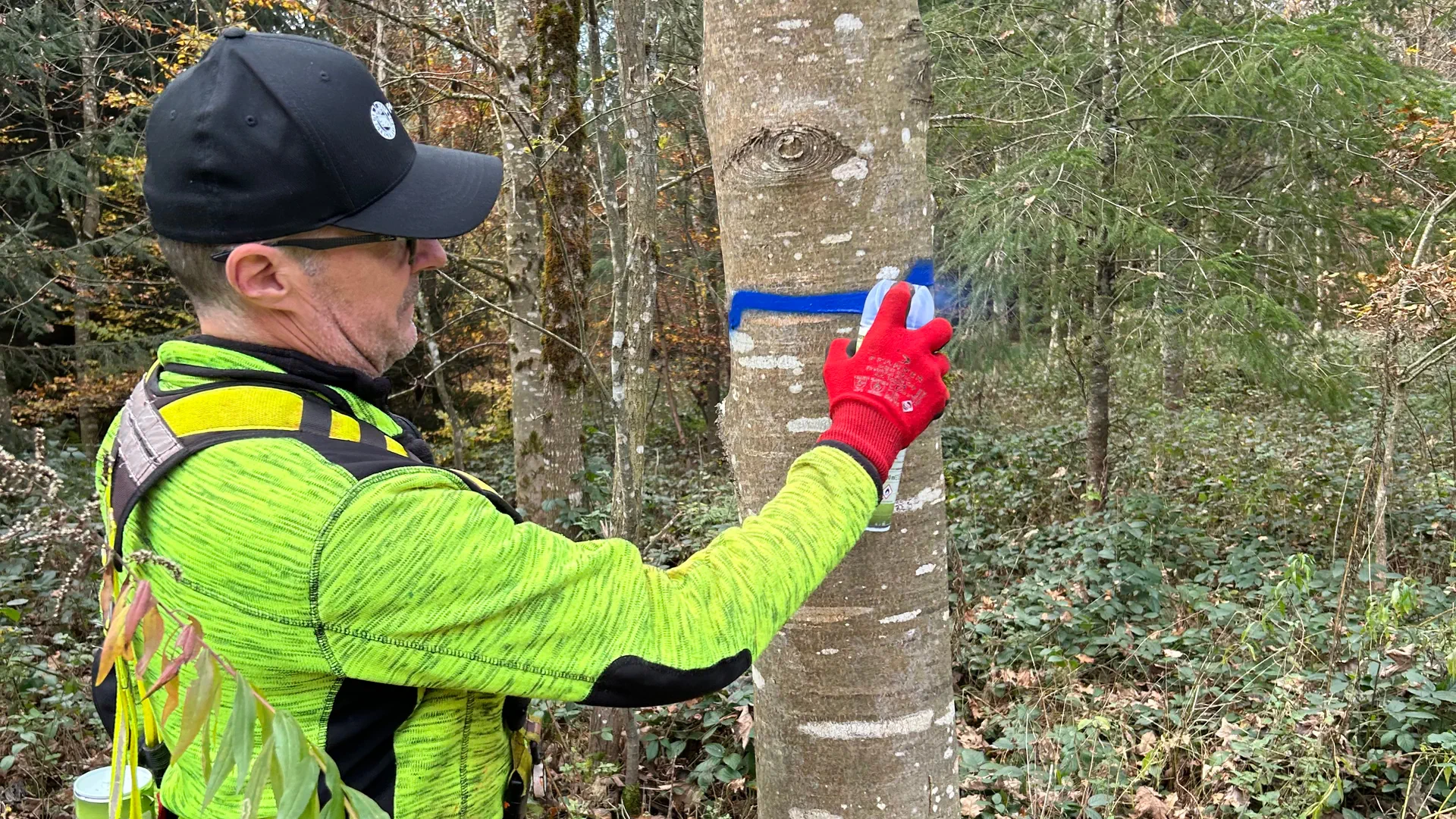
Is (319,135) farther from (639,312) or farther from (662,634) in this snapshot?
(639,312)

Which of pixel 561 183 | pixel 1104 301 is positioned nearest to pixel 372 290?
pixel 561 183

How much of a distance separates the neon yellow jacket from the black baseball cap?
0.61 ft

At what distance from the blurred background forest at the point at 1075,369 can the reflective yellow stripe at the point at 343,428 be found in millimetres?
603

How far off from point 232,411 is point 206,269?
25 centimetres

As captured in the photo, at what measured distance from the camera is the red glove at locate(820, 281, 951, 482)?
4.45 feet

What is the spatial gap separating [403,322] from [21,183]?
11975 millimetres

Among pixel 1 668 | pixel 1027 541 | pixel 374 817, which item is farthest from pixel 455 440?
pixel 374 817

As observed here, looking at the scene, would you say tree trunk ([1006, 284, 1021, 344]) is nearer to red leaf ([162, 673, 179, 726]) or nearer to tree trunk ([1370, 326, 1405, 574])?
tree trunk ([1370, 326, 1405, 574])

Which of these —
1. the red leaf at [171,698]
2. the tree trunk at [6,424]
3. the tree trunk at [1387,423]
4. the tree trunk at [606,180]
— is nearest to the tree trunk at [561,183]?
the tree trunk at [606,180]

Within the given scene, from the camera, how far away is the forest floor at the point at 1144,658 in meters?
3.19

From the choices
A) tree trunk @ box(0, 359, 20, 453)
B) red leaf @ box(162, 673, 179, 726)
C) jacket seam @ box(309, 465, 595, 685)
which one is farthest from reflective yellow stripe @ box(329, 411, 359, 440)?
tree trunk @ box(0, 359, 20, 453)

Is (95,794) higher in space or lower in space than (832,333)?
lower

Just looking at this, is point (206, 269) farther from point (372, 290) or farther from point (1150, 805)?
point (1150, 805)

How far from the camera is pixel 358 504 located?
1032 millimetres
